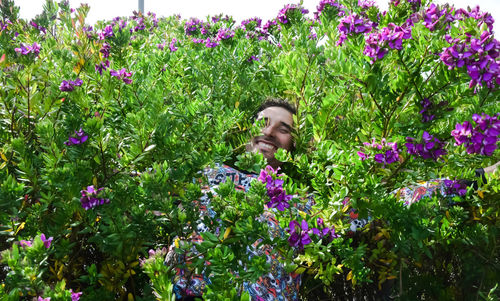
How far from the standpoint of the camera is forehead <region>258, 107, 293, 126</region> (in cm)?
336

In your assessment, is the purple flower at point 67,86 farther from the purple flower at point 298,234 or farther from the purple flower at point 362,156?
the purple flower at point 362,156

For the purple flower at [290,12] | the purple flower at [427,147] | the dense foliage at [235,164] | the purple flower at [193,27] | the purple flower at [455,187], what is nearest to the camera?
the dense foliage at [235,164]

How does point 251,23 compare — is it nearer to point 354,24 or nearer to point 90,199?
point 354,24

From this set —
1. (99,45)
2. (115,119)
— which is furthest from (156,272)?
(99,45)

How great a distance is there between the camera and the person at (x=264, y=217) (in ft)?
7.92

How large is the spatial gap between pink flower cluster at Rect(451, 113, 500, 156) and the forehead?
1.58 m

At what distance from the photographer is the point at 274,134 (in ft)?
10.8

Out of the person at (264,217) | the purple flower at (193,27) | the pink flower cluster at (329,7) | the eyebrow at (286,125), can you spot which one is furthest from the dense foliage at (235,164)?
the purple flower at (193,27)

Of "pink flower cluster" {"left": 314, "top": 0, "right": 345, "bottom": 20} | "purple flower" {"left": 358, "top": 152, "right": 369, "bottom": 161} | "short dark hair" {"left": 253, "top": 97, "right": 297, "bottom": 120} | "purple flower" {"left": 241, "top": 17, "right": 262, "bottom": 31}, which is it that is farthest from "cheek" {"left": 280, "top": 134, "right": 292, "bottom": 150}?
"purple flower" {"left": 241, "top": 17, "right": 262, "bottom": 31}

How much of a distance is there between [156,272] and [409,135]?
4.43ft

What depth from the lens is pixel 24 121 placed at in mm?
2475

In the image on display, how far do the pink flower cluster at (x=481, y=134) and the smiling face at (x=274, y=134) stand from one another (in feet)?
4.82

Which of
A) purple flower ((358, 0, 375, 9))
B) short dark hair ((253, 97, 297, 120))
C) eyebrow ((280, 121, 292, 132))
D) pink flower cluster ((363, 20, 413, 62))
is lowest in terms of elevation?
pink flower cluster ((363, 20, 413, 62))

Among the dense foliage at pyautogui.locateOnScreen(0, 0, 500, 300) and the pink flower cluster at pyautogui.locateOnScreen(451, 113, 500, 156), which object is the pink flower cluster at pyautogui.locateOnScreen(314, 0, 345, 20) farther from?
the pink flower cluster at pyautogui.locateOnScreen(451, 113, 500, 156)
